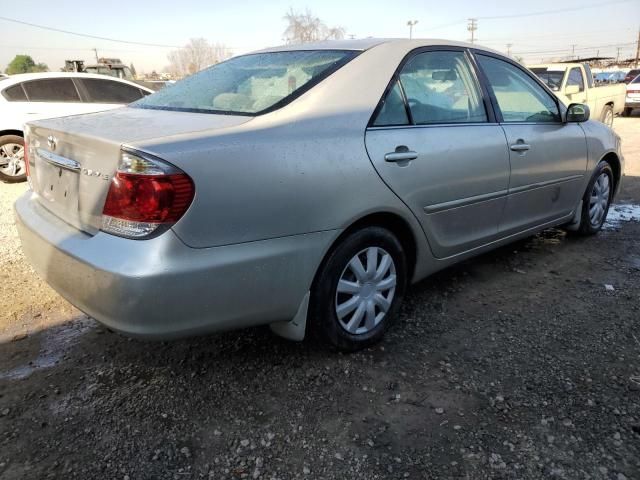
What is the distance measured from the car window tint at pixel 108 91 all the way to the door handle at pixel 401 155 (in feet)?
21.8

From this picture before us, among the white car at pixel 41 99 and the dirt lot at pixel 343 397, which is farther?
the white car at pixel 41 99

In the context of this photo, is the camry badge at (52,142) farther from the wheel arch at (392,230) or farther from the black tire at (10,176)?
the black tire at (10,176)

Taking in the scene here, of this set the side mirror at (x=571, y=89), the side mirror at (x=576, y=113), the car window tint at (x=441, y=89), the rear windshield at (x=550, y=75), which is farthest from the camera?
the rear windshield at (x=550, y=75)

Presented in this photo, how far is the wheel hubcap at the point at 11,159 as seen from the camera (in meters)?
7.10

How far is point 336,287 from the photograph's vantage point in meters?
2.53

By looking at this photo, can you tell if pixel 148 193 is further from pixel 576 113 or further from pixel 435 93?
pixel 576 113

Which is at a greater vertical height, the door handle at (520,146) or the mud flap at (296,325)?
the door handle at (520,146)

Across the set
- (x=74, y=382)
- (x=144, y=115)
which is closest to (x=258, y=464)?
(x=74, y=382)

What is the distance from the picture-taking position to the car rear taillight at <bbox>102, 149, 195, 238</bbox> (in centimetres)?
192

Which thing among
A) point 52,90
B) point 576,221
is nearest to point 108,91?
point 52,90

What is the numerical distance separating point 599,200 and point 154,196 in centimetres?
413

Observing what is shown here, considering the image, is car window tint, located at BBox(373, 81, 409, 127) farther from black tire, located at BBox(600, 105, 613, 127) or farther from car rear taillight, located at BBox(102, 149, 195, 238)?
black tire, located at BBox(600, 105, 613, 127)

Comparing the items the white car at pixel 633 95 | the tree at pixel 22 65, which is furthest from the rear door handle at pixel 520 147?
the tree at pixel 22 65

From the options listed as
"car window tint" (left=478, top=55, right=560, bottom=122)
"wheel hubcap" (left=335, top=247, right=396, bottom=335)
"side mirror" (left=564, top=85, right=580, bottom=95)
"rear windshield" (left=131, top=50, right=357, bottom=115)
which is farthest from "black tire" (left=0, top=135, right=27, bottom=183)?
"side mirror" (left=564, top=85, right=580, bottom=95)
